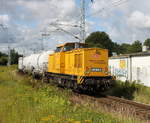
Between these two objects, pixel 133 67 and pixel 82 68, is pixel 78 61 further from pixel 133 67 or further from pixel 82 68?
pixel 133 67

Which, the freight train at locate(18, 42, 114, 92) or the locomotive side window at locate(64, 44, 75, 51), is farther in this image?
the locomotive side window at locate(64, 44, 75, 51)

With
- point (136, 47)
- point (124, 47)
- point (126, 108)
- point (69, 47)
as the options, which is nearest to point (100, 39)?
point (136, 47)

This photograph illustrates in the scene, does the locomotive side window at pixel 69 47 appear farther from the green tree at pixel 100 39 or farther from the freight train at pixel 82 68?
the green tree at pixel 100 39

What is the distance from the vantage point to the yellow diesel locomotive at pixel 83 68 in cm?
1373

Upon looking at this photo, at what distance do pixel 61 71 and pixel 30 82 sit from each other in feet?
8.25

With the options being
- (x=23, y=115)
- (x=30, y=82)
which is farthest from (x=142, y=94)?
(x=23, y=115)

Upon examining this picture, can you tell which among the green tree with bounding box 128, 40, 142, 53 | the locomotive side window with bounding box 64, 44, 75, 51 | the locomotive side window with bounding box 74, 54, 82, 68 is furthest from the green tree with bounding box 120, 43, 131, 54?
the locomotive side window with bounding box 74, 54, 82, 68

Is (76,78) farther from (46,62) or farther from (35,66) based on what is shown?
(35,66)

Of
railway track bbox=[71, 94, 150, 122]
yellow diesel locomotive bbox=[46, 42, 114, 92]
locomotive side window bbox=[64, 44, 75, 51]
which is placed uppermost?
locomotive side window bbox=[64, 44, 75, 51]

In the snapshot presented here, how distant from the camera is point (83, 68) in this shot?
1389 cm

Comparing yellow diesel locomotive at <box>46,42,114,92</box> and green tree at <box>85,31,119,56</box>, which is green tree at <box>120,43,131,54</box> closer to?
green tree at <box>85,31,119,56</box>

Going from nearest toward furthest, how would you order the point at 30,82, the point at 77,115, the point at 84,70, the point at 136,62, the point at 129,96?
the point at 77,115 < the point at 84,70 < the point at 129,96 < the point at 30,82 < the point at 136,62

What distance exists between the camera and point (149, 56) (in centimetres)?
1853

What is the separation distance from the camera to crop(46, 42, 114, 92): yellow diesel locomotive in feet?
45.0
